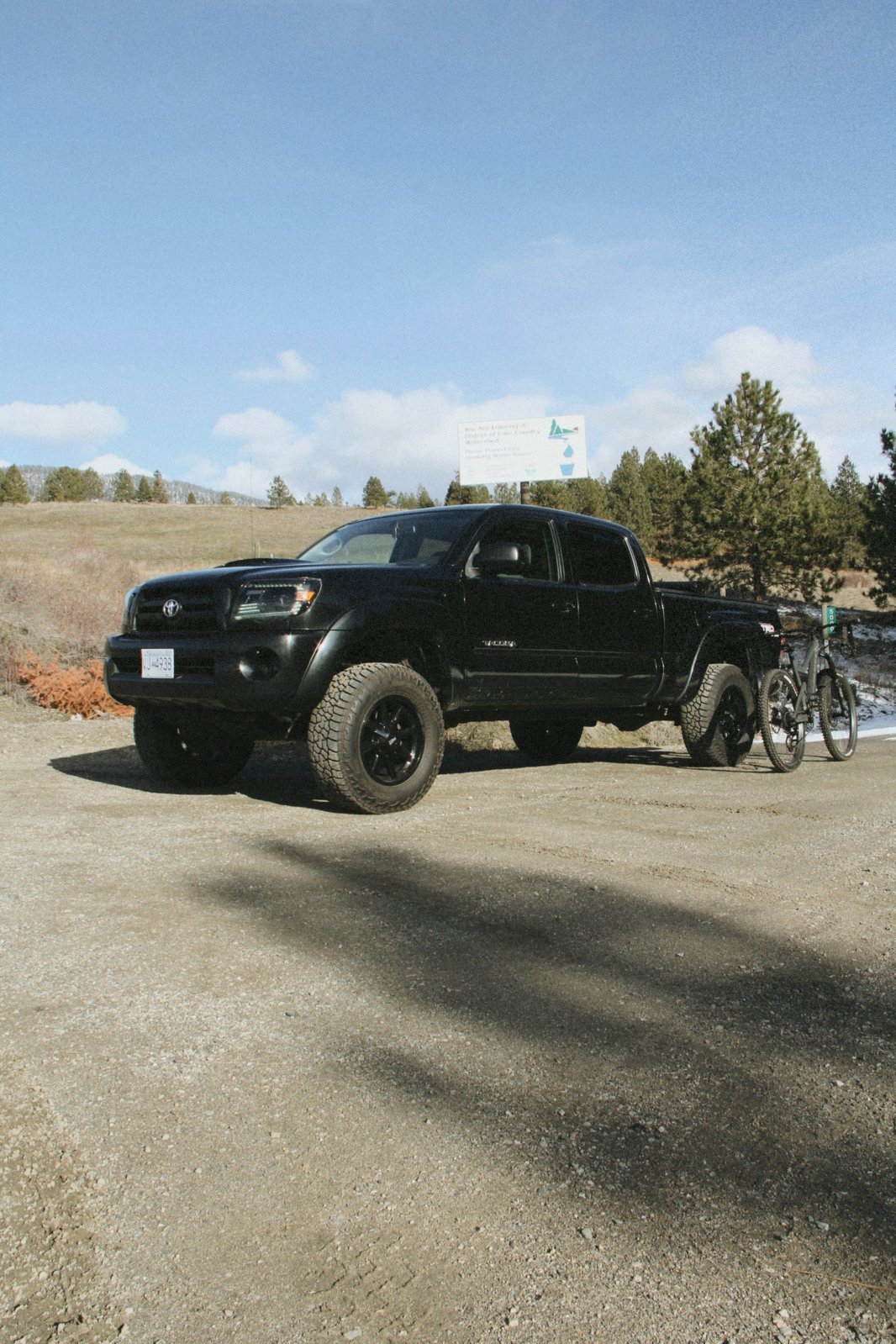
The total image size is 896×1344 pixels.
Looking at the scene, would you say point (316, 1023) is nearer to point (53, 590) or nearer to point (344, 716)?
point (344, 716)

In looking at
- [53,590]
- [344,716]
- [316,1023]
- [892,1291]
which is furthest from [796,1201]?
[53,590]

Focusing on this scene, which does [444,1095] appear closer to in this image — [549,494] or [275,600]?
[275,600]

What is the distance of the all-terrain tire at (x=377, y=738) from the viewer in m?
5.57

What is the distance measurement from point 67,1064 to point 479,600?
4.47 meters

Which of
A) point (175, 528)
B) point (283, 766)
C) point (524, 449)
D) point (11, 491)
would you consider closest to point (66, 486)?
point (11, 491)

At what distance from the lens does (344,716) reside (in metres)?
5.56

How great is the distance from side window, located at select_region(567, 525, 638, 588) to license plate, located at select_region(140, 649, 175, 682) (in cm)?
295

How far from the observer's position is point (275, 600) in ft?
18.5

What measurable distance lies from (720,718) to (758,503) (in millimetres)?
20824

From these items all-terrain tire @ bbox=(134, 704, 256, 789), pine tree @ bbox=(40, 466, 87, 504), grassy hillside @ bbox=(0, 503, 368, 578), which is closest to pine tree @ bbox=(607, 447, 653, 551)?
grassy hillside @ bbox=(0, 503, 368, 578)

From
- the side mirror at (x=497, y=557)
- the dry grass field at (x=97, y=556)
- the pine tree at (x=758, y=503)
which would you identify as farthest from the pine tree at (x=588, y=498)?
the side mirror at (x=497, y=557)

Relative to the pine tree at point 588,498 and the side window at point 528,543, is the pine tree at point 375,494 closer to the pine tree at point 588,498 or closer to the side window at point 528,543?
the pine tree at point 588,498

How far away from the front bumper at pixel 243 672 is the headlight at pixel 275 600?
12 centimetres

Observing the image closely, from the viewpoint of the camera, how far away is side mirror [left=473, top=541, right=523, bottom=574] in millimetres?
6406
